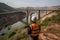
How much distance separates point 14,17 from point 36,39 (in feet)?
153

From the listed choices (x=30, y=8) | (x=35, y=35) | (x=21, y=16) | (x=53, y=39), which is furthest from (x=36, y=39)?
(x=21, y=16)

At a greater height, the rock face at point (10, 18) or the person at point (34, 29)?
the person at point (34, 29)

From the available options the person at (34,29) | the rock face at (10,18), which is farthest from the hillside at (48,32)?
the rock face at (10,18)

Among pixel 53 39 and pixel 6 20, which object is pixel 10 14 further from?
pixel 53 39

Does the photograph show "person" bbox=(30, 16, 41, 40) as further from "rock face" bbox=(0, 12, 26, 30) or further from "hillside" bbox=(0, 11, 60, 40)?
"rock face" bbox=(0, 12, 26, 30)

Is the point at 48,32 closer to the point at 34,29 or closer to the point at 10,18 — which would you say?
the point at 34,29

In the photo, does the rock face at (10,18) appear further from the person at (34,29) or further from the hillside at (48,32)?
the person at (34,29)

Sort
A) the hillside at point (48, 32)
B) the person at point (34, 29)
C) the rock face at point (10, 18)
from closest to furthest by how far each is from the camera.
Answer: the person at point (34, 29) < the hillside at point (48, 32) < the rock face at point (10, 18)

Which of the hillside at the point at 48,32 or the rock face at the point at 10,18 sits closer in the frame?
the hillside at the point at 48,32

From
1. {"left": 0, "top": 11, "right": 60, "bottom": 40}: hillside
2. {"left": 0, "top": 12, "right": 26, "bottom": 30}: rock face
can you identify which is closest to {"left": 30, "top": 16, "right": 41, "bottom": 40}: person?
{"left": 0, "top": 11, "right": 60, "bottom": 40}: hillside

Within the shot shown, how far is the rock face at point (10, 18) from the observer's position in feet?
154

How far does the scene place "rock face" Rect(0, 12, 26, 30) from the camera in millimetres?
47056

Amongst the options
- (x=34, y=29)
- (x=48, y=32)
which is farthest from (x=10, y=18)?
(x=34, y=29)

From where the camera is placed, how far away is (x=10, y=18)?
166 ft
